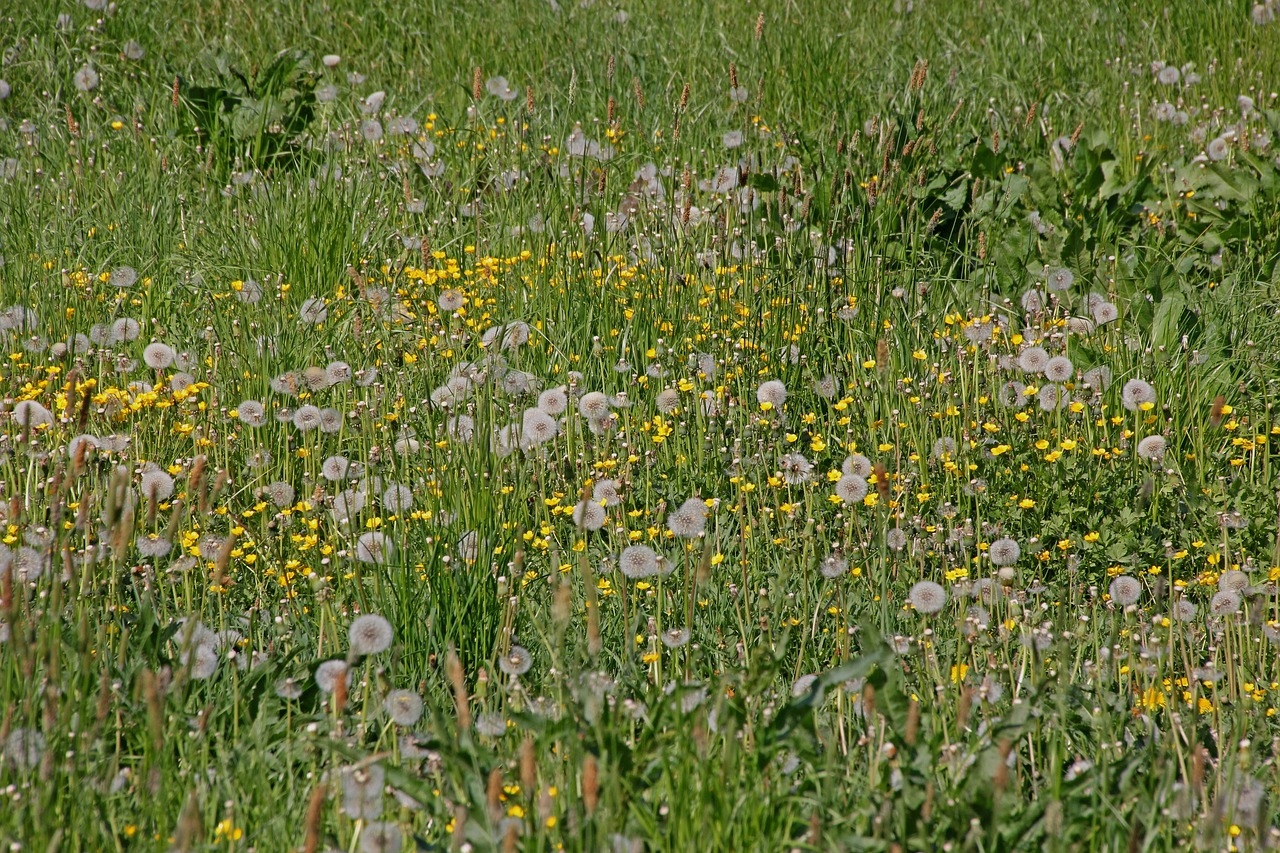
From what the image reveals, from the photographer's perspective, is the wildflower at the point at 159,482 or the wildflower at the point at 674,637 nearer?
the wildflower at the point at 674,637

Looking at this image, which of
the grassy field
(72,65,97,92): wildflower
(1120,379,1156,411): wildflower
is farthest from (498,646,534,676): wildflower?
(72,65,97,92): wildflower

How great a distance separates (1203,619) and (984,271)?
1.66 metres

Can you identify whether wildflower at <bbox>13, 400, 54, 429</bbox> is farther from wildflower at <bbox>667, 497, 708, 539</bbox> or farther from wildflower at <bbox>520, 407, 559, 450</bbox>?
wildflower at <bbox>667, 497, 708, 539</bbox>

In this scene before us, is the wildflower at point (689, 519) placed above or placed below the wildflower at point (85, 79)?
below

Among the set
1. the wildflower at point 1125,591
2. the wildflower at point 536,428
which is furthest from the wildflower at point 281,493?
the wildflower at point 1125,591

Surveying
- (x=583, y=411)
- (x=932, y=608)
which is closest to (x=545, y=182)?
(x=583, y=411)

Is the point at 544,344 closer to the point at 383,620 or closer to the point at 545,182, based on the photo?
the point at 545,182

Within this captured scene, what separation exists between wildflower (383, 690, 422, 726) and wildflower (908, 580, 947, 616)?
1029 millimetres

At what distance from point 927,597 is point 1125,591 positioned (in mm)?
471

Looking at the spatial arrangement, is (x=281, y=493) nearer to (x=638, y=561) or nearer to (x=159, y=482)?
(x=159, y=482)

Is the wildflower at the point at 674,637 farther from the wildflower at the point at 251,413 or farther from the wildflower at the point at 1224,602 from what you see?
the wildflower at the point at 251,413

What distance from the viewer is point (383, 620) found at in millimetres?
2152

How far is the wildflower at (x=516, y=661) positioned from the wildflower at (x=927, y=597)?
2.62 ft

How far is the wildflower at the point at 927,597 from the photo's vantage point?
7.93ft
